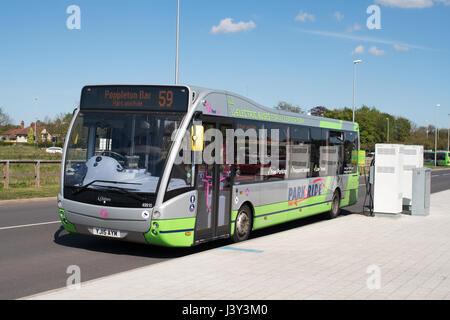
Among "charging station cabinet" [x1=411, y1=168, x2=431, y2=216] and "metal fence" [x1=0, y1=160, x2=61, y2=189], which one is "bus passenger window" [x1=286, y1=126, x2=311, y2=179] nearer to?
"charging station cabinet" [x1=411, y1=168, x2=431, y2=216]

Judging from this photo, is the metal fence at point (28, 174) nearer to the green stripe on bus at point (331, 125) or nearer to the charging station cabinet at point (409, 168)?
the green stripe on bus at point (331, 125)

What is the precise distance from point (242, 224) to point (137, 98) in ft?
11.4

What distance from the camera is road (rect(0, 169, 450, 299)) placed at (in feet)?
23.8

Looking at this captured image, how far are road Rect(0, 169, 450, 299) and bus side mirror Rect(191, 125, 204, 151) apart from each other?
203 centimetres

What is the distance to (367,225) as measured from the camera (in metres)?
13.2

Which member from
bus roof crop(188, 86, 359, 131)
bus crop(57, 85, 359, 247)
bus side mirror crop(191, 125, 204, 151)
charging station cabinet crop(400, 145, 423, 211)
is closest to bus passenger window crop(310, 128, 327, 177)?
bus roof crop(188, 86, 359, 131)

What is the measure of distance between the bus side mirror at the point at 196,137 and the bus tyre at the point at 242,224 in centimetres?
224

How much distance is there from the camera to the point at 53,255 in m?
8.98

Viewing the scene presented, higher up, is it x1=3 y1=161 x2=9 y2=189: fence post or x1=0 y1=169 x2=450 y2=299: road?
x1=3 y1=161 x2=9 y2=189: fence post

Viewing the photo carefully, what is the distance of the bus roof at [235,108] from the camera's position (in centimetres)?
929

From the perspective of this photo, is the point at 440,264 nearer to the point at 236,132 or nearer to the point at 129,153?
the point at 236,132

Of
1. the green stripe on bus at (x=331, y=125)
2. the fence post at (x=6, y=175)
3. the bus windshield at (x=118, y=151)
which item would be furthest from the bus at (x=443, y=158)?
the bus windshield at (x=118, y=151)
